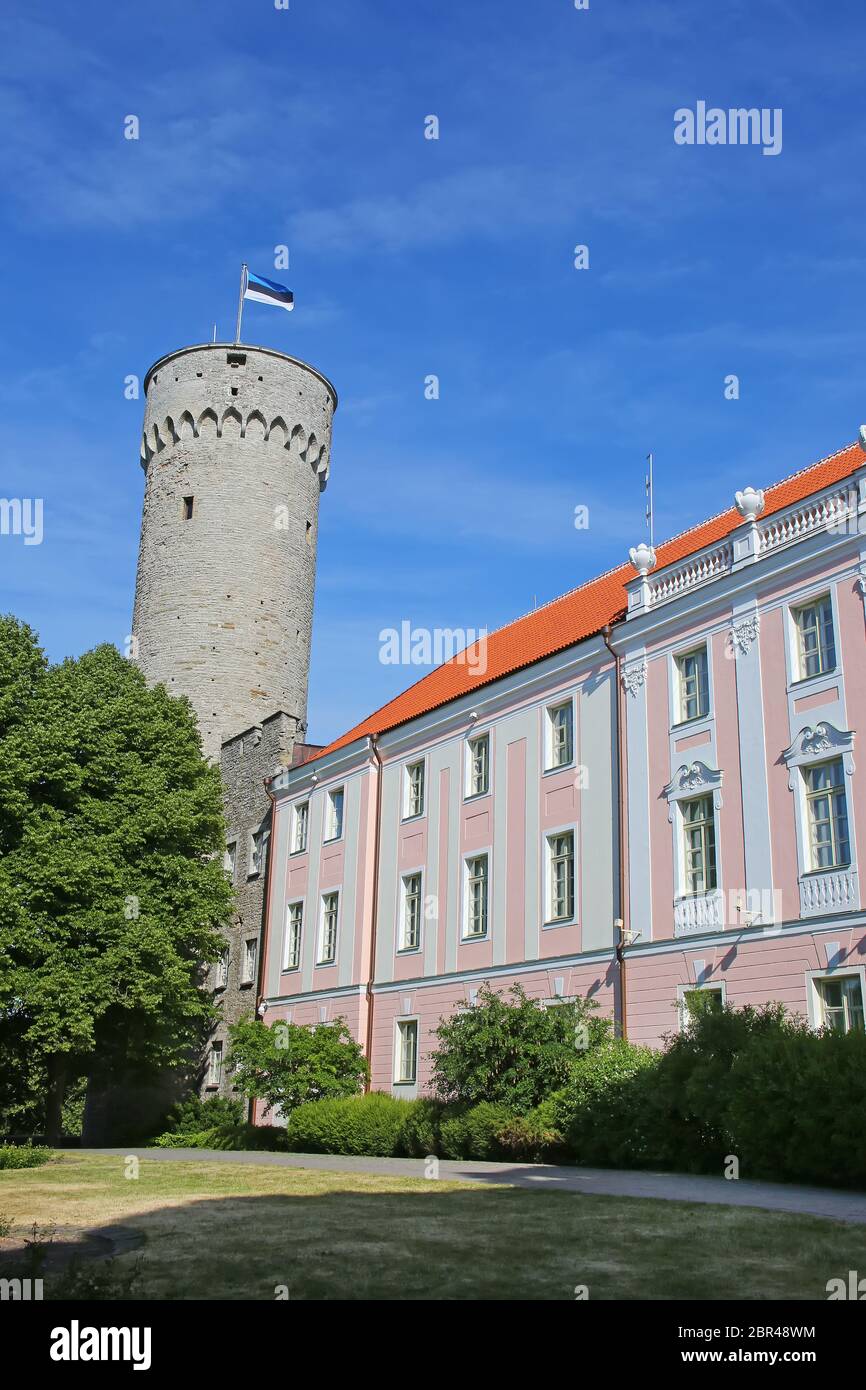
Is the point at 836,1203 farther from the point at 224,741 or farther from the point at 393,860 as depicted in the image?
the point at 224,741

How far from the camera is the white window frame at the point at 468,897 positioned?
1116 inches

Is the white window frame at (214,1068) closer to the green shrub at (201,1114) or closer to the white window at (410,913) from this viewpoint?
the green shrub at (201,1114)

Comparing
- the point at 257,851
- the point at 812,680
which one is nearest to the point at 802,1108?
the point at 812,680

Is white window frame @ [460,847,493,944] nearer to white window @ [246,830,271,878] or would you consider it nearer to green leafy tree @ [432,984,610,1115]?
green leafy tree @ [432,984,610,1115]

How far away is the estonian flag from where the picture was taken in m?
46.8

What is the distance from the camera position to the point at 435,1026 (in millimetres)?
29000

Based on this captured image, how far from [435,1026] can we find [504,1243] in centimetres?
1982

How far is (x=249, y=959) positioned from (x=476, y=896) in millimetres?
11572

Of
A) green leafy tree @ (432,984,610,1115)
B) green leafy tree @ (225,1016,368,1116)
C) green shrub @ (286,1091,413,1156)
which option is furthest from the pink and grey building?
green shrub @ (286,1091,413,1156)

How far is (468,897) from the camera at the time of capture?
95.9 feet

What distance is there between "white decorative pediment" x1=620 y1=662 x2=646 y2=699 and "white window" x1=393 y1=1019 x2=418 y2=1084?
391 inches

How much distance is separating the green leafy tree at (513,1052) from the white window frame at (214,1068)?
1641cm

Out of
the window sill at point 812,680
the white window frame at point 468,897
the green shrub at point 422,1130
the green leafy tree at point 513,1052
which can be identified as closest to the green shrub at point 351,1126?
the green shrub at point 422,1130
